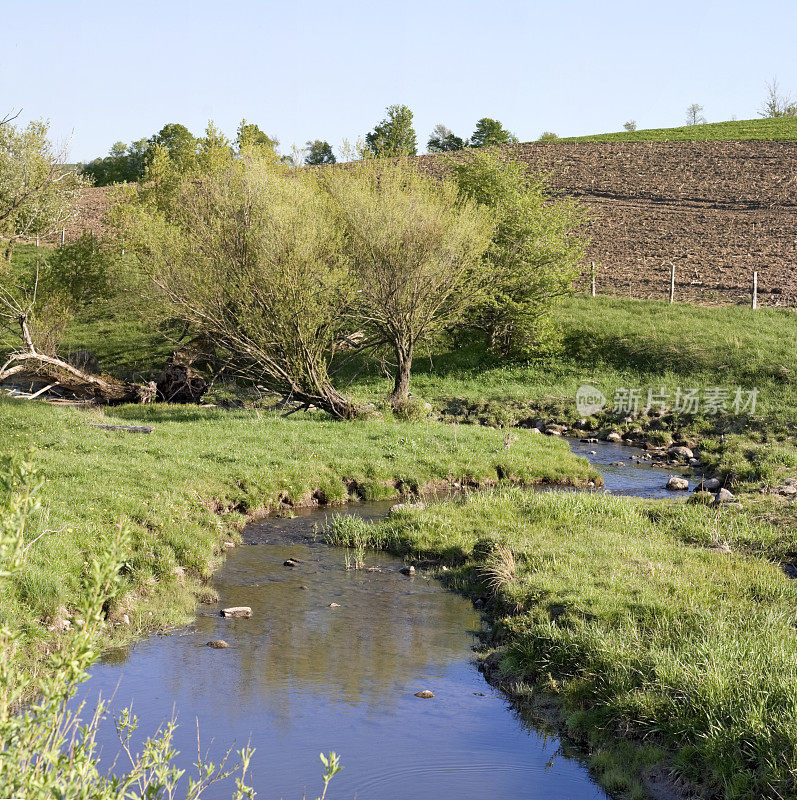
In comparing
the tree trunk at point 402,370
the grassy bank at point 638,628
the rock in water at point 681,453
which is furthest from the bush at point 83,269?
the grassy bank at point 638,628

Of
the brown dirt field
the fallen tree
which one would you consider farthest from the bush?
the brown dirt field

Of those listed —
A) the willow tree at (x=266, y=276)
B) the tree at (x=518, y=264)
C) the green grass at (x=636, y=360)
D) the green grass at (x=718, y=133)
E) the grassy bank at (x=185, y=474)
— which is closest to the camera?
the grassy bank at (x=185, y=474)

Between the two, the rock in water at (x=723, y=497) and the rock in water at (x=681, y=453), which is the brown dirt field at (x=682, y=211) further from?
the rock in water at (x=723, y=497)

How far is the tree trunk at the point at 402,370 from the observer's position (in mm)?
29781

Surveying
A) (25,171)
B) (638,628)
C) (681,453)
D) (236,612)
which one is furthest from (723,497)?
(25,171)

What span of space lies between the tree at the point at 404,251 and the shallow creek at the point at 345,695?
14398 millimetres

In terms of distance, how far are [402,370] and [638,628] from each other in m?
19.8

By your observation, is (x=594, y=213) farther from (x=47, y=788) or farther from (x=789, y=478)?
(x=47, y=788)

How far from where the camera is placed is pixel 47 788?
4012mm

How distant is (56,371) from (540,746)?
23.3m

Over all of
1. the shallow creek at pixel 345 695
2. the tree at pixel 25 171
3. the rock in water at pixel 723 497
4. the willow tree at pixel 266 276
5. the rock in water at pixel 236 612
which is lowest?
the shallow creek at pixel 345 695

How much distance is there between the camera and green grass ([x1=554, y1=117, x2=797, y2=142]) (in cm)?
7275

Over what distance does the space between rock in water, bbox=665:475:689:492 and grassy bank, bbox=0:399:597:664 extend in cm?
213

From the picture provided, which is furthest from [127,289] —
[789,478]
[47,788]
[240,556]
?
[47,788]
